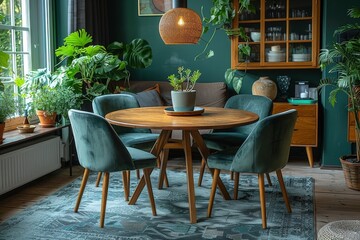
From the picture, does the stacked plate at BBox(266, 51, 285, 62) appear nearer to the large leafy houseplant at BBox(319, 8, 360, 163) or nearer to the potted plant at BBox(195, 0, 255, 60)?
the potted plant at BBox(195, 0, 255, 60)

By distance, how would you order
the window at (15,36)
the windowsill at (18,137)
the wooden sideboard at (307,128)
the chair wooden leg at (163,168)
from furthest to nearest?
the wooden sideboard at (307,128) → the window at (15,36) → the chair wooden leg at (163,168) → the windowsill at (18,137)

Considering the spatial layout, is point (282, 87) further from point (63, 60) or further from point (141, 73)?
point (63, 60)

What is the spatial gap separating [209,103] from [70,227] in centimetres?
254

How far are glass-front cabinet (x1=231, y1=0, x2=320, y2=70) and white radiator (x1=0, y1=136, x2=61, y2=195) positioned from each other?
2.14m

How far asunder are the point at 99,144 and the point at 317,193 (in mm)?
1950

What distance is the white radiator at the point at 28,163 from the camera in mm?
3869

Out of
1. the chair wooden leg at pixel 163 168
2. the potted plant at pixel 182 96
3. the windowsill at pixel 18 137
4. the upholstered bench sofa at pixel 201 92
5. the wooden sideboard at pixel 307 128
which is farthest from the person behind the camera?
the upholstered bench sofa at pixel 201 92

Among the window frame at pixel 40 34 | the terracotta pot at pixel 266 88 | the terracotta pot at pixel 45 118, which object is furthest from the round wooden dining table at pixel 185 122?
the window frame at pixel 40 34

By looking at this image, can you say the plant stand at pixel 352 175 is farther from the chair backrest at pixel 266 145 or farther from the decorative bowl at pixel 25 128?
the decorative bowl at pixel 25 128

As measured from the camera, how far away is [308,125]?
16.4ft

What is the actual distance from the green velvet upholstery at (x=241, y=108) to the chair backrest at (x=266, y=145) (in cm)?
73

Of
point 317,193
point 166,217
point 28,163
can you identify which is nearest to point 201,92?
point 317,193

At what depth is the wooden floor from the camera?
358 centimetres

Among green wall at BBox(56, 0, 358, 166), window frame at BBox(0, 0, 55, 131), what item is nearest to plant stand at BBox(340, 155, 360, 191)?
green wall at BBox(56, 0, 358, 166)
